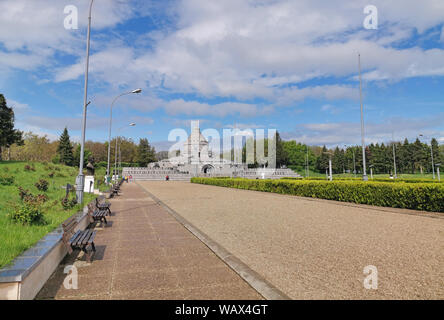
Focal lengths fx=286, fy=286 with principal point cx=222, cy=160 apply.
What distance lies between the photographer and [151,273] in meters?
4.64

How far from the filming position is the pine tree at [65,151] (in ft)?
225

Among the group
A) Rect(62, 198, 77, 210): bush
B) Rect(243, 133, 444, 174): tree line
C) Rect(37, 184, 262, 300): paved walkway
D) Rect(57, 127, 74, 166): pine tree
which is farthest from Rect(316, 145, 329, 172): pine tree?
Rect(37, 184, 262, 300): paved walkway

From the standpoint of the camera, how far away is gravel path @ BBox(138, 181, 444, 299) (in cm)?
404

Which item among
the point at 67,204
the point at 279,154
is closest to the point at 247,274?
the point at 67,204

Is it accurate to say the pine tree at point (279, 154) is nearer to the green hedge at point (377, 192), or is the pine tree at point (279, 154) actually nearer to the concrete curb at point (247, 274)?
the green hedge at point (377, 192)

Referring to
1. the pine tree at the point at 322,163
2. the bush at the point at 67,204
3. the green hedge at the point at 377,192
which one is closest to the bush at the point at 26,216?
the bush at the point at 67,204

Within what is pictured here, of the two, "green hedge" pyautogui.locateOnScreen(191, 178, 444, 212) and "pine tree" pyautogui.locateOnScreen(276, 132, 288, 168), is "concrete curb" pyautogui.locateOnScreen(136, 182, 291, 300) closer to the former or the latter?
"green hedge" pyautogui.locateOnScreen(191, 178, 444, 212)

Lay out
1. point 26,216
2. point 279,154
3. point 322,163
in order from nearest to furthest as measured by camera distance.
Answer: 1. point 26,216
2. point 279,154
3. point 322,163

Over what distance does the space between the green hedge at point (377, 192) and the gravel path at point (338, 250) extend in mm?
1480

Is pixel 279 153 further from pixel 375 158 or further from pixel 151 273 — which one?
pixel 151 273

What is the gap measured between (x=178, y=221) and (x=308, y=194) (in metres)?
10.9

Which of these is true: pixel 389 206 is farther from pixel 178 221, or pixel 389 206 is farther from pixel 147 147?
pixel 147 147

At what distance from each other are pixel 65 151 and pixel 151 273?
73.9 m
